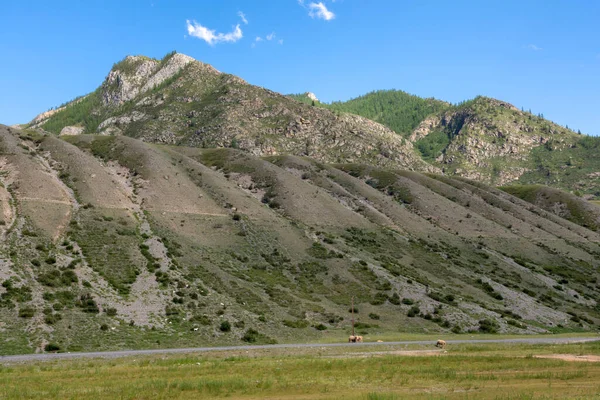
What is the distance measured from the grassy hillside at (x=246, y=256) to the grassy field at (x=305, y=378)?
17.1 metres

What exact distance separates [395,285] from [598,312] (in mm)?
36952

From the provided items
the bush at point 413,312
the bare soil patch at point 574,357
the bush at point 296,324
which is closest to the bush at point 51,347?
the bush at point 296,324

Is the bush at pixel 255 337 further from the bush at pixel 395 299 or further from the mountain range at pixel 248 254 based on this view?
the bush at pixel 395 299

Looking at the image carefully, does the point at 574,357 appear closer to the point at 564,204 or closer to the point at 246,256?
the point at 246,256

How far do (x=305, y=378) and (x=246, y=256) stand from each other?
Answer: 56870 millimetres

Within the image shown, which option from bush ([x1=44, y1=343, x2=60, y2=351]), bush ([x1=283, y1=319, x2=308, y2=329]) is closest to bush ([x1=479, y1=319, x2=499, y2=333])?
bush ([x1=283, y1=319, x2=308, y2=329])

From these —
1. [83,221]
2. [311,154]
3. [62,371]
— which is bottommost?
[62,371]

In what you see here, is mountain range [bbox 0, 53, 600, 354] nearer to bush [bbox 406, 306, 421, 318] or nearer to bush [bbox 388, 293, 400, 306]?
bush [bbox 406, 306, 421, 318]

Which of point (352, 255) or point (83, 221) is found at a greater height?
point (83, 221)

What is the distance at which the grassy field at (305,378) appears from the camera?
77.4 ft

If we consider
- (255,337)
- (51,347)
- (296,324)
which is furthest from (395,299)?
(51,347)

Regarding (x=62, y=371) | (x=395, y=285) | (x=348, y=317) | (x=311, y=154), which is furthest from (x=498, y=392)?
(x=311, y=154)

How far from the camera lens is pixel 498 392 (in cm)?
2277

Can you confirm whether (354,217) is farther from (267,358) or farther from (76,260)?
(267,358)
